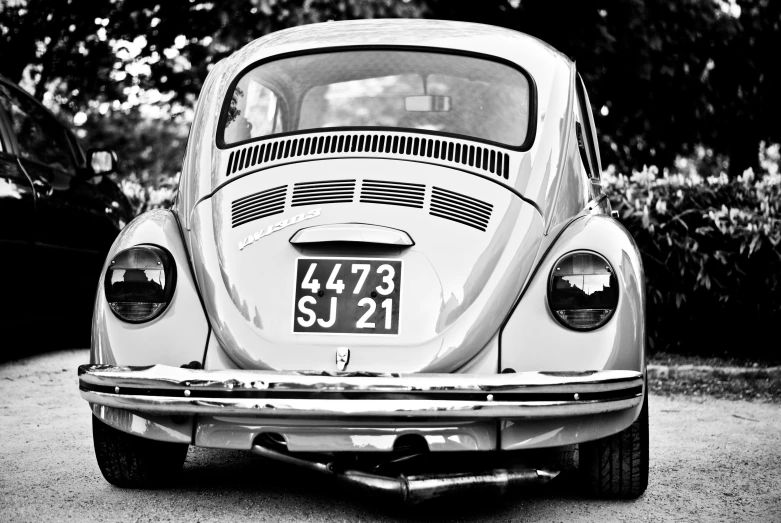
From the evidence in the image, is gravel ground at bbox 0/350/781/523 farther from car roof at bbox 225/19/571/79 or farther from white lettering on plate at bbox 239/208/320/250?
car roof at bbox 225/19/571/79

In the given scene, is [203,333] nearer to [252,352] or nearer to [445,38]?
[252,352]

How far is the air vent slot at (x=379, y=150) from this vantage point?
3.36m

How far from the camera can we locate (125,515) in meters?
3.05

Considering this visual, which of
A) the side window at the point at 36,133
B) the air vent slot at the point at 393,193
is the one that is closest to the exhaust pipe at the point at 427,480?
the air vent slot at the point at 393,193

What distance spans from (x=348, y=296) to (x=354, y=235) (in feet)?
0.68

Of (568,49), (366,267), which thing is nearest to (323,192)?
(366,267)

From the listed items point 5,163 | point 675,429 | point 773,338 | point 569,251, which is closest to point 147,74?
point 5,163

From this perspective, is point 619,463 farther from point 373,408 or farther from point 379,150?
point 379,150

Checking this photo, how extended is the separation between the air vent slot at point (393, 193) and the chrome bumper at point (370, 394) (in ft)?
2.37

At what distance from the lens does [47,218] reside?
236 inches

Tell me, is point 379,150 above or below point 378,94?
below

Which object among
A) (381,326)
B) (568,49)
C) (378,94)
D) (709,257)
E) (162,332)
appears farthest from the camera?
(568,49)

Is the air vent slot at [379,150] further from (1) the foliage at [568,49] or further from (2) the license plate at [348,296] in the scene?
(1) the foliage at [568,49]

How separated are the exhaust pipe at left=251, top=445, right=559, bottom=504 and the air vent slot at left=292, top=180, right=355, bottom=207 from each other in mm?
870
